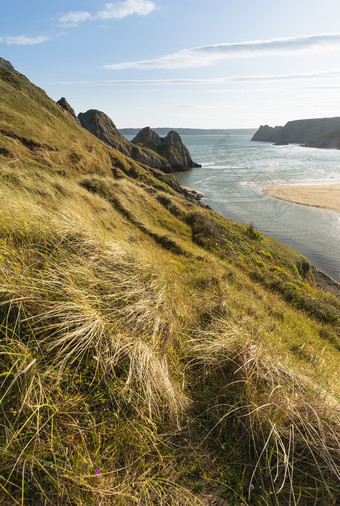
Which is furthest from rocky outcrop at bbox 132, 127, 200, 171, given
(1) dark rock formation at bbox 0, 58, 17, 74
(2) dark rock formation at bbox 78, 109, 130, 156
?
(1) dark rock formation at bbox 0, 58, 17, 74

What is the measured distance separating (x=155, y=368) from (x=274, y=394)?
1.54 m

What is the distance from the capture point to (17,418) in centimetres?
208

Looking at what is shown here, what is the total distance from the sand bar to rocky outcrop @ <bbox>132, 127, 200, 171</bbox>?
1697 inches

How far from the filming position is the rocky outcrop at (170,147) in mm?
87250

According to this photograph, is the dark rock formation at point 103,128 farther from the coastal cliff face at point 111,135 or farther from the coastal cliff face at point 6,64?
the coastal cliff face at point 6,64

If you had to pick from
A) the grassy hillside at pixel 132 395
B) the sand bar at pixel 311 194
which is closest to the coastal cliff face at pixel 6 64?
the sand bar at pixel 311 194

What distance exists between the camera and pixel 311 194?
47.3 m

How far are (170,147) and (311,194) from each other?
59925mm

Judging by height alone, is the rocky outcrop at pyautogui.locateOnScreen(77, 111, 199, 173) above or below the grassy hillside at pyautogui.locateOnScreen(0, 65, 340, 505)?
above

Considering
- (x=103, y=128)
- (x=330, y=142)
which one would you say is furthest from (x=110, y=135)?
(x=330, y=142)

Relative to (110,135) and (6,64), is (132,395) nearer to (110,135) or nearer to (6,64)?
(6,64)

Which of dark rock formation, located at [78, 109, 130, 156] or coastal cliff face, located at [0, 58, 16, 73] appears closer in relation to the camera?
coastal cliff face, located at [0, 58, 16, 73]

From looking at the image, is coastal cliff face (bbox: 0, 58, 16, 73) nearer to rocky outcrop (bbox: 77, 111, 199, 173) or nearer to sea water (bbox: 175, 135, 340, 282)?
rocky outcrop (bbox: 77, 111, 199, 173)

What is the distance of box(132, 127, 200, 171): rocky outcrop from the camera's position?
286ft
